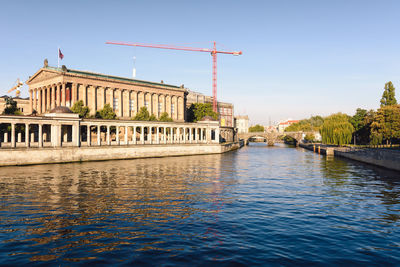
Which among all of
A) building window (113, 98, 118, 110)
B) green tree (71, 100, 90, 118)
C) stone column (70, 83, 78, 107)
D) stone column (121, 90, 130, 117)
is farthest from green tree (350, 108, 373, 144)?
stone column (70, 83, 78, 107)

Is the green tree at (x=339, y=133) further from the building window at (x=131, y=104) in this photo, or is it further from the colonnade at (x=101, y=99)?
the building window at (x=131, y=104)

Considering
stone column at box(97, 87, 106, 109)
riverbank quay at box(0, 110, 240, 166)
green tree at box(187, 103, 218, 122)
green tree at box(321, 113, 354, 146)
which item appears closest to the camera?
riverbank quay at box(0, 110, 240, 166)

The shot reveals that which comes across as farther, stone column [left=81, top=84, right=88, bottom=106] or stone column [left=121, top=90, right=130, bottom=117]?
stone column [left=121, top=90, right=130, bottom=117]

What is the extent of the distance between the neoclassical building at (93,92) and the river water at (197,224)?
63938mm

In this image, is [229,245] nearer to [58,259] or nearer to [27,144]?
[58,259]

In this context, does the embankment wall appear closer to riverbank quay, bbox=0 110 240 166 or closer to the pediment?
riverbank quay, bbox=0 110 240 166

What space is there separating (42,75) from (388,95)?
4609 inches

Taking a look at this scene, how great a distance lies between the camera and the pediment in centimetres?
9269

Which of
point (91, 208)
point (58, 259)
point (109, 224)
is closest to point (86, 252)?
point (58, 259)

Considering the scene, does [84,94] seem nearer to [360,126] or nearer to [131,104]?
[131,104]

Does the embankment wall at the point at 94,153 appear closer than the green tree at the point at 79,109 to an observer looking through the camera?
Yes

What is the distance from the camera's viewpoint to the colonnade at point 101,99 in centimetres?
9269

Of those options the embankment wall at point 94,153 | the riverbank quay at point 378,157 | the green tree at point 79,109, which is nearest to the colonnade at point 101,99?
the green tree at point 79,109

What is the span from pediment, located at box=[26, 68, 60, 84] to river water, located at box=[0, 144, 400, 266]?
Result: 67.7 m
